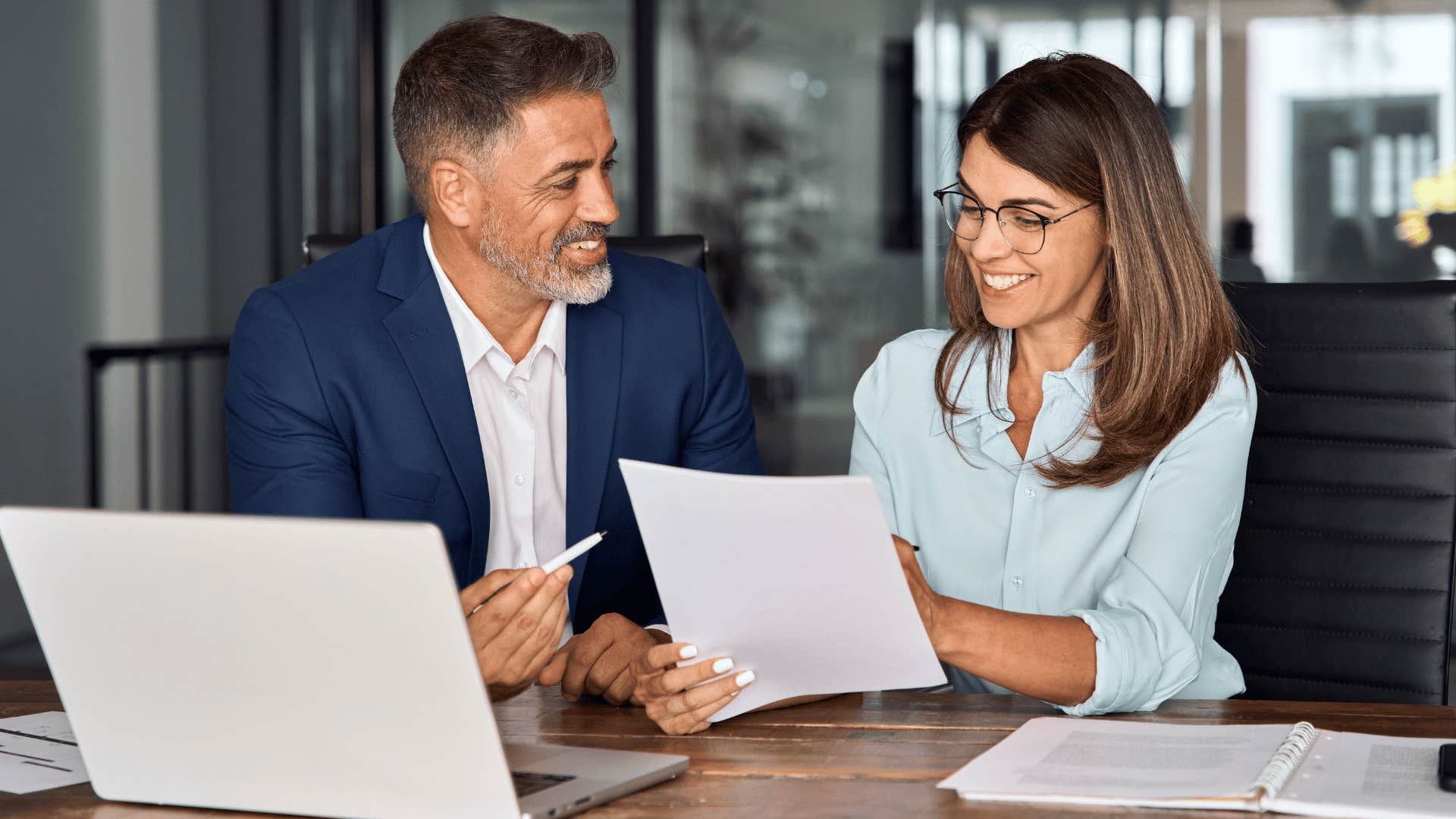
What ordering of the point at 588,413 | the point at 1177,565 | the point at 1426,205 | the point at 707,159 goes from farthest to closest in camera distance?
1. the point at 707,159
2. the point at 1426,205
3. the point at 588,413
4. the point at 1177,565

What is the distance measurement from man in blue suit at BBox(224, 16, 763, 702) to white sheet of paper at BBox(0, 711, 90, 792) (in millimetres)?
370

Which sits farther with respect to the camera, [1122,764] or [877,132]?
[877,132]

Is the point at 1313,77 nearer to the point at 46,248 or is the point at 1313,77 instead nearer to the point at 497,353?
the point at 497,353

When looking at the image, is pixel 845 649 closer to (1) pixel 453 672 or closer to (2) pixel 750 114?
(1) pixel 453 672

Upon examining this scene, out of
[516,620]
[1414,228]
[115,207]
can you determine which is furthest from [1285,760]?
[115,207]

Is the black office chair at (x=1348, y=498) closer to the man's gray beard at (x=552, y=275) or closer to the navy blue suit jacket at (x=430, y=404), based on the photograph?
the navy blue suit jacket at (x=430, y=404)

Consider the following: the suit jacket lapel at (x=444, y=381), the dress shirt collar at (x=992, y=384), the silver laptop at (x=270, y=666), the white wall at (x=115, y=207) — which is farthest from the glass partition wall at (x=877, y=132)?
the silver laptop at (x=270, y=666)

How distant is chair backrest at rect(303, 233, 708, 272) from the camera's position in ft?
6.60

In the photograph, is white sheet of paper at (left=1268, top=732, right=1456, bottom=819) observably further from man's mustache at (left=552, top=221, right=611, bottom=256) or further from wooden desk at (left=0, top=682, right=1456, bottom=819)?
man's mustache at (left=552, top=221, right=611, bottom=256)

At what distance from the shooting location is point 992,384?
167 centimetres

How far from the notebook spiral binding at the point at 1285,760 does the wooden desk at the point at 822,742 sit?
42 millimetres

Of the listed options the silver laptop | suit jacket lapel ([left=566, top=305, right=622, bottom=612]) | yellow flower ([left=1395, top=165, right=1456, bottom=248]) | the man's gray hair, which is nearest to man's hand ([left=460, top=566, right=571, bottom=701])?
the silver laptop

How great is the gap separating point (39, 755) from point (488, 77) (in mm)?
941

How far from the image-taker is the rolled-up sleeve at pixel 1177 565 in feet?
4.27
